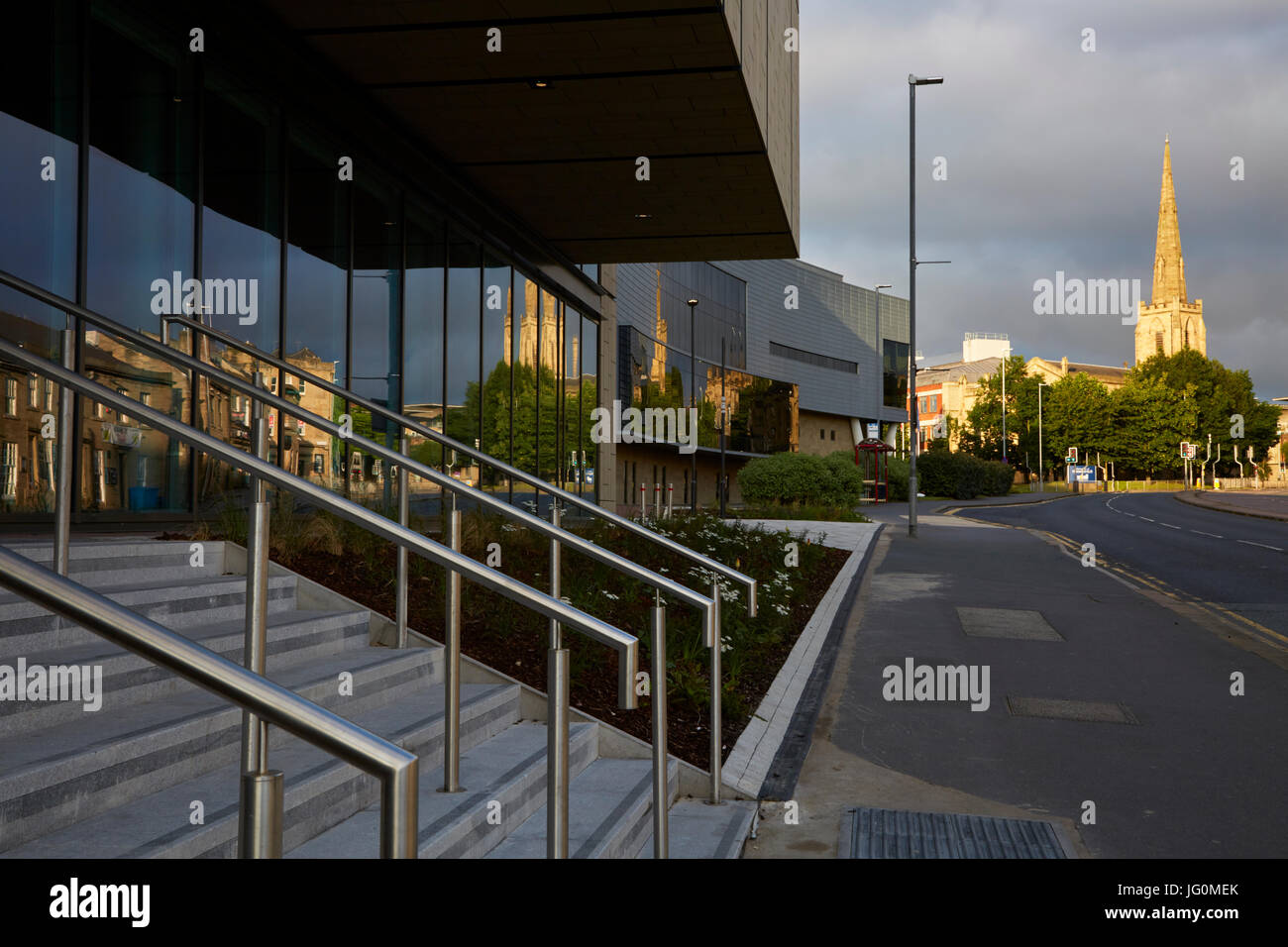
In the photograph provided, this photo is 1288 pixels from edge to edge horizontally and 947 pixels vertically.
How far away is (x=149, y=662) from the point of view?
3.28 m

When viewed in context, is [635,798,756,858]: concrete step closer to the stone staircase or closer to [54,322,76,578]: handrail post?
the stone staircase

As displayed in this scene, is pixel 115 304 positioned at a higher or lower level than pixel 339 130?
lower

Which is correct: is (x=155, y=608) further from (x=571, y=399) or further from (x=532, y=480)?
(x=571, y=399)

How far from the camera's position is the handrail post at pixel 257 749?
6.23 ft

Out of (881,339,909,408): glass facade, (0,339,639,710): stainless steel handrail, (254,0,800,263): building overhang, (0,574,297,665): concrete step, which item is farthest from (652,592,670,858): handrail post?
(881,339,909,408): glass facade

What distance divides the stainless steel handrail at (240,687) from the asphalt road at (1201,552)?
1110 centimetres

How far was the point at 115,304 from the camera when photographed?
843 centimetres

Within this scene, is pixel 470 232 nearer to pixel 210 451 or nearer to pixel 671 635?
pixel 671 635

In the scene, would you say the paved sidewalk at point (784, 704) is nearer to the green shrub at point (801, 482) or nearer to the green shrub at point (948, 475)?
the green shrub at point (801, 482)

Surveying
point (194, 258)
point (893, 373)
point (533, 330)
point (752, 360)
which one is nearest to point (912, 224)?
point (533, 330)

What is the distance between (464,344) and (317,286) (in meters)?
3.95

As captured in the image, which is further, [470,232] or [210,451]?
[470,232]

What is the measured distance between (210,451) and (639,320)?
135 feet
